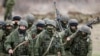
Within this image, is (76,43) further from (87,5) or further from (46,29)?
(87,5)

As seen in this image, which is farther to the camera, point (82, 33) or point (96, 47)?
point (96, 47)

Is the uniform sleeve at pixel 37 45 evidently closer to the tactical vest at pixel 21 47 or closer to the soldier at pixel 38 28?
the tactical vest at pixel 21 47

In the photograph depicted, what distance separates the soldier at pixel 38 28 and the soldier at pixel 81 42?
781 millimetres

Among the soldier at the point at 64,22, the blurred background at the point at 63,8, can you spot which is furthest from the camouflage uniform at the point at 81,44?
the blurred background at the point at 63,8

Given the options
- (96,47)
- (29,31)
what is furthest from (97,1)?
(29,31)

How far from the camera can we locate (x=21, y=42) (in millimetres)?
14195

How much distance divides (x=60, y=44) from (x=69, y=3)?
16.3 metres

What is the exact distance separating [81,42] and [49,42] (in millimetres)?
1058

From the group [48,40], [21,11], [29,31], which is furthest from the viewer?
[21,11]

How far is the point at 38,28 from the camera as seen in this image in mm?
14750

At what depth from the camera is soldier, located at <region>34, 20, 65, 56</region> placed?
14023mm

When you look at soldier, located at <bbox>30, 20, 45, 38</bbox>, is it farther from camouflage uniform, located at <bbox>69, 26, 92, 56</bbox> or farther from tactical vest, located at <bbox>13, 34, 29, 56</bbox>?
camouflage uniform, located at <bbox>69, 26, 92, 56</bbox>

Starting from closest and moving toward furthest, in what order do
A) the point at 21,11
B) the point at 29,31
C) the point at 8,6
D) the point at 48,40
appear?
the point at 48,40 < the point at 29,31 < the point at 8,6 < the point at 21,11

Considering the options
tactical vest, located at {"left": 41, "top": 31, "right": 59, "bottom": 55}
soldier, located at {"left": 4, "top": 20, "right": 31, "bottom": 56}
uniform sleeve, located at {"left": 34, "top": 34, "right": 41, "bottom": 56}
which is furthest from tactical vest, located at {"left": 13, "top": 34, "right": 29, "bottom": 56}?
tactical vest, located at {"left": 41, "top": 31, "right": 59, "bottom": 55}
